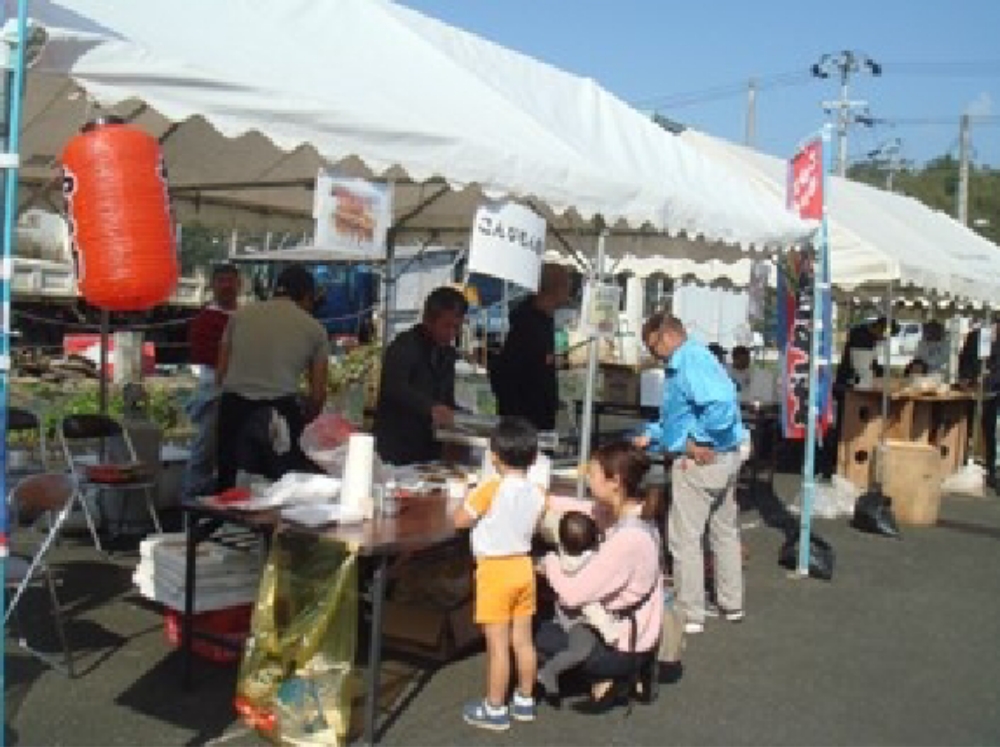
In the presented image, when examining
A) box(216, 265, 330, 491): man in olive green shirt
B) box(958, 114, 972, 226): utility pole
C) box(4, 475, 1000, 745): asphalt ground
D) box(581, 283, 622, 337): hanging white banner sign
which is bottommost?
box(4, 475, 1000, 745): asphalt ground

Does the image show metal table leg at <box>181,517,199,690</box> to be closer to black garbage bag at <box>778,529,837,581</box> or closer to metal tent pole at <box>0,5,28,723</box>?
metal tent pole at <box>0,5,28,723</box>

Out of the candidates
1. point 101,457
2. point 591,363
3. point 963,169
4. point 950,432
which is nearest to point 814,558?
point 591,363

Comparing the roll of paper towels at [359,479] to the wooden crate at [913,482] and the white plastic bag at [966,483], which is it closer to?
the wooden crate at [913,482]

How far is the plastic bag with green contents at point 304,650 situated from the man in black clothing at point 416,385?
5.57ft

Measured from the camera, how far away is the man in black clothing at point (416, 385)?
5895 millimetres

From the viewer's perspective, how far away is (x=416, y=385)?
19.5 feet

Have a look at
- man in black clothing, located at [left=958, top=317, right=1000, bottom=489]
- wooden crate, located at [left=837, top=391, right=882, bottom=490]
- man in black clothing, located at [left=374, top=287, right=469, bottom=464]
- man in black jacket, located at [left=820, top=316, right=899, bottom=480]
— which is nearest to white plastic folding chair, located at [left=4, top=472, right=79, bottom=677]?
man in black clothing, located at [left=374, top=287, right=469, bottom=464]

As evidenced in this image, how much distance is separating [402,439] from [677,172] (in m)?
2.52

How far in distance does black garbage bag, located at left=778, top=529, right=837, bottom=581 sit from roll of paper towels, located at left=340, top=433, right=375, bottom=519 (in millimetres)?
4122

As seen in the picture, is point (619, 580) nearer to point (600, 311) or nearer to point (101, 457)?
point (600, 311)

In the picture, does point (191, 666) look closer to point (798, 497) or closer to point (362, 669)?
point (362, 669)

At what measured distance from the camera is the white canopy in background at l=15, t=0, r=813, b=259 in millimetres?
3877

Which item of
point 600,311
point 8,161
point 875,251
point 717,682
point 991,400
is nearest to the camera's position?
point 8,161

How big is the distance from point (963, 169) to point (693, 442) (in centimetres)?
3445
